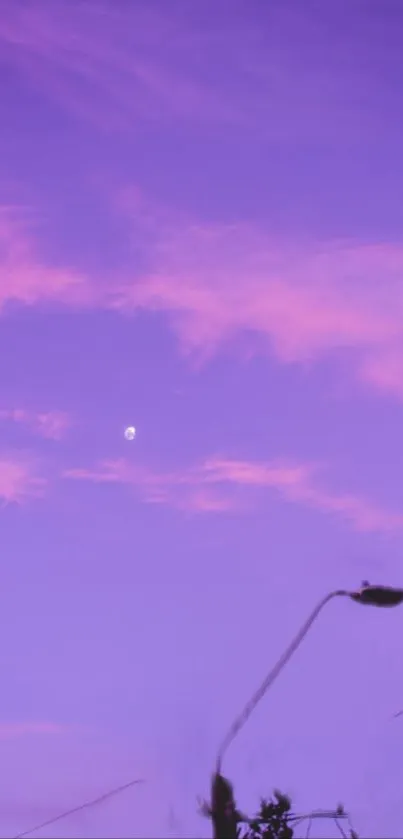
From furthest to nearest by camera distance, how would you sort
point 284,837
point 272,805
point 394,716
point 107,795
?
point 272,805
point 284,837
point 394,716
point 107,795

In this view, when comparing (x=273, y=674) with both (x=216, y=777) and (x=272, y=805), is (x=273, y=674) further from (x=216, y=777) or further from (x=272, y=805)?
(x=272, y=805)

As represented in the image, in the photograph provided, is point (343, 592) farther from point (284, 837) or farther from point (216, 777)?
point (284, 837)

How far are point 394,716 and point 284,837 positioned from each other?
1065cm

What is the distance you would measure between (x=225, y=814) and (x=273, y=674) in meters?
2.11

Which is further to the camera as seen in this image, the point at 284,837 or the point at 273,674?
the point at 284,837

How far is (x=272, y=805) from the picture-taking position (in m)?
30.1

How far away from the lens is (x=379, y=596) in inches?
618

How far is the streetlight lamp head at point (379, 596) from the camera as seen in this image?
15531 mm

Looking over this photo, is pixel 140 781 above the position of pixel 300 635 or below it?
below

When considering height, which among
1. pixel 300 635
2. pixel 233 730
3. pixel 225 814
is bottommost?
pixel 225 814

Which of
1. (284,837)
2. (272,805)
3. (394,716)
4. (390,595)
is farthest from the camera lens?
(272,805)

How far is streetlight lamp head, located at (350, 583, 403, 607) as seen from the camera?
51.0ft

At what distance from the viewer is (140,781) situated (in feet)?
57.7

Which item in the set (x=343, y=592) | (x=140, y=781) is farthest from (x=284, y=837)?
(x=343, y=592)
